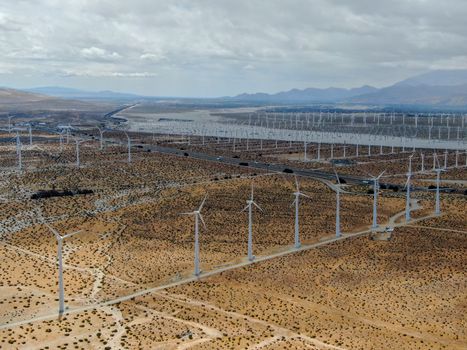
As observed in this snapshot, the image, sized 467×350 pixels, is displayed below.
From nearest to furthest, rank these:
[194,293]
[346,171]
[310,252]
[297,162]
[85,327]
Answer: [85,327] → [194,293] → [310,252] → [346,171] → [297,162]

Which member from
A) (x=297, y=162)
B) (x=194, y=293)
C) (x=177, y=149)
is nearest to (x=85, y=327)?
(x=194, y=293)

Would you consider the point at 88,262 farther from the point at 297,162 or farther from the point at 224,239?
the point at 297,162

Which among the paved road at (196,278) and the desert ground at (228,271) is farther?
the paved road at (196,278)

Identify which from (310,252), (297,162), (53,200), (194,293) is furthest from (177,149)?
(194,293)

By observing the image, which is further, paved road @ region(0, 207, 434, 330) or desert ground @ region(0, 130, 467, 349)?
paved road @ region(0, 207, 434, 330)

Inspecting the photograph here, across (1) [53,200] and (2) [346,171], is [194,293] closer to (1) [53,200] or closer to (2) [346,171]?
(1) [53,200]

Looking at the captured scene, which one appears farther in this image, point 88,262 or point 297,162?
point 297,162

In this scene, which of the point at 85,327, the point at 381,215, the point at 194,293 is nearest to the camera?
the point at 85,327

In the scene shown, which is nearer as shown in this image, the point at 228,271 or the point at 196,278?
the point at 196,278

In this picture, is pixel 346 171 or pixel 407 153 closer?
pixel 346 171
